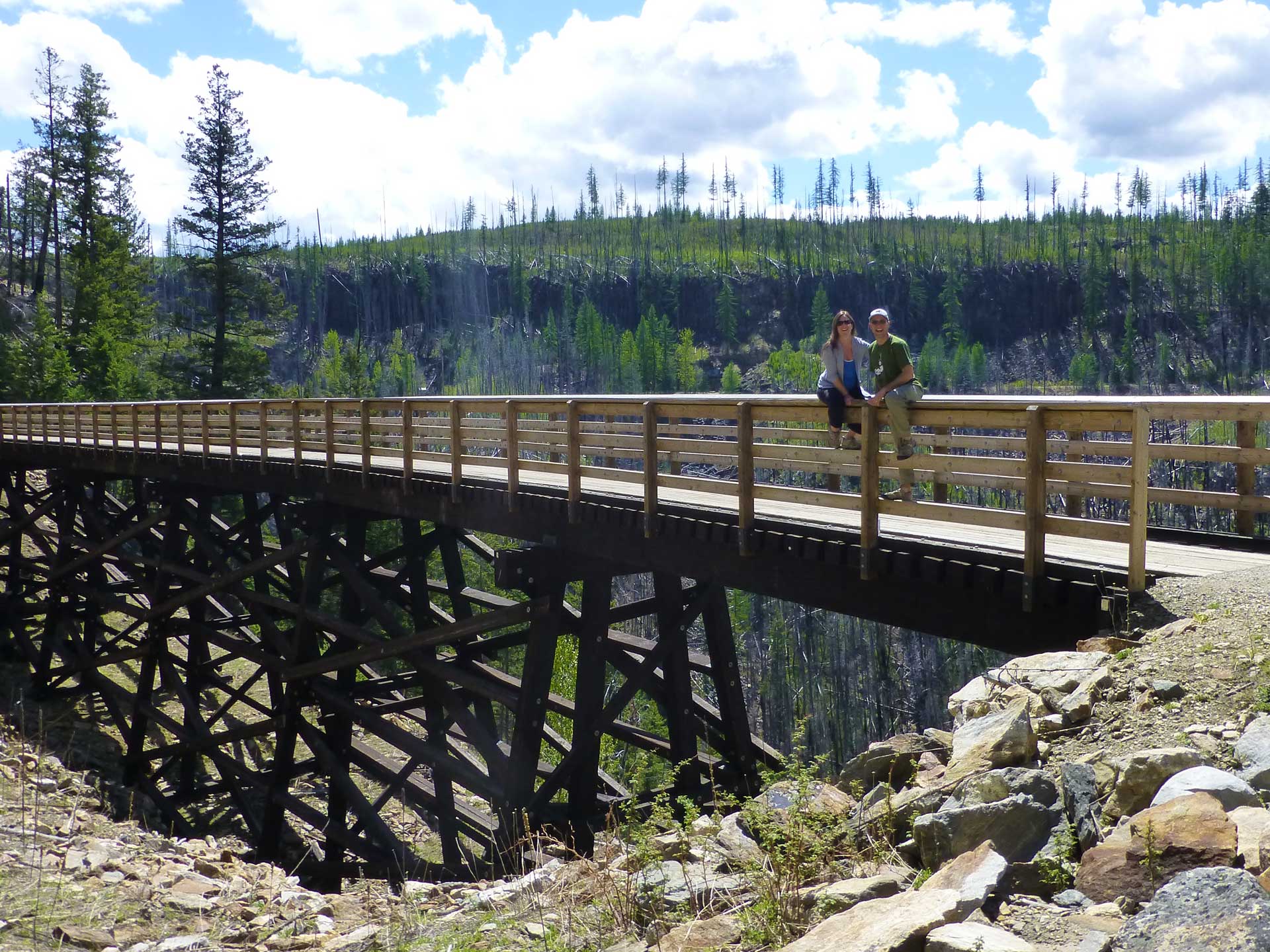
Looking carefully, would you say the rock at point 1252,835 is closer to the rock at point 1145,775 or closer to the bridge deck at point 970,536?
the rock at point 1145,775

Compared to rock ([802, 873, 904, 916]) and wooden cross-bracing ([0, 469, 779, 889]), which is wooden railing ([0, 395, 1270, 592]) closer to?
wooden cross-bracing ([0, 469, 779, 889])

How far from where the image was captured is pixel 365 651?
36.4 feet

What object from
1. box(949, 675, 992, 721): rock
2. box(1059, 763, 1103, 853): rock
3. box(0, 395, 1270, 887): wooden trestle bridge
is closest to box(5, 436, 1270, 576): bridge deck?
box(0, 395, 1270, 887): wooden trestle bridge

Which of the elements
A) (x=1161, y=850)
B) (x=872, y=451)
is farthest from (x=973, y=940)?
(x=872, y=451)

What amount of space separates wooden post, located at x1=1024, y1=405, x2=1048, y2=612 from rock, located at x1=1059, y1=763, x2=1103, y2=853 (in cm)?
183

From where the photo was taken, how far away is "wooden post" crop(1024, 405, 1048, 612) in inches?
233

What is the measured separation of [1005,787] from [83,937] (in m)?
5.06

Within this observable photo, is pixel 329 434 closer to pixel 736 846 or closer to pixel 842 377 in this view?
pixel 842 377

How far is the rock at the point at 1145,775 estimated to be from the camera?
4047mm

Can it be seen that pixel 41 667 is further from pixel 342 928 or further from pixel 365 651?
pixel 342 928

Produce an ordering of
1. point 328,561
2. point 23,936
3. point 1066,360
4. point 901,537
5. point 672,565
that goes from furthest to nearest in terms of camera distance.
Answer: point 1066,360 < point 328,561 < point 672,565 < point 901,537 < point 23,936

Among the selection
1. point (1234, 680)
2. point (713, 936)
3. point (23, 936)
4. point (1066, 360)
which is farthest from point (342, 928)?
point (1066, 360)

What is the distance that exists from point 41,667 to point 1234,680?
19.1 metres

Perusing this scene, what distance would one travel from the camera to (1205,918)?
3080 mm
